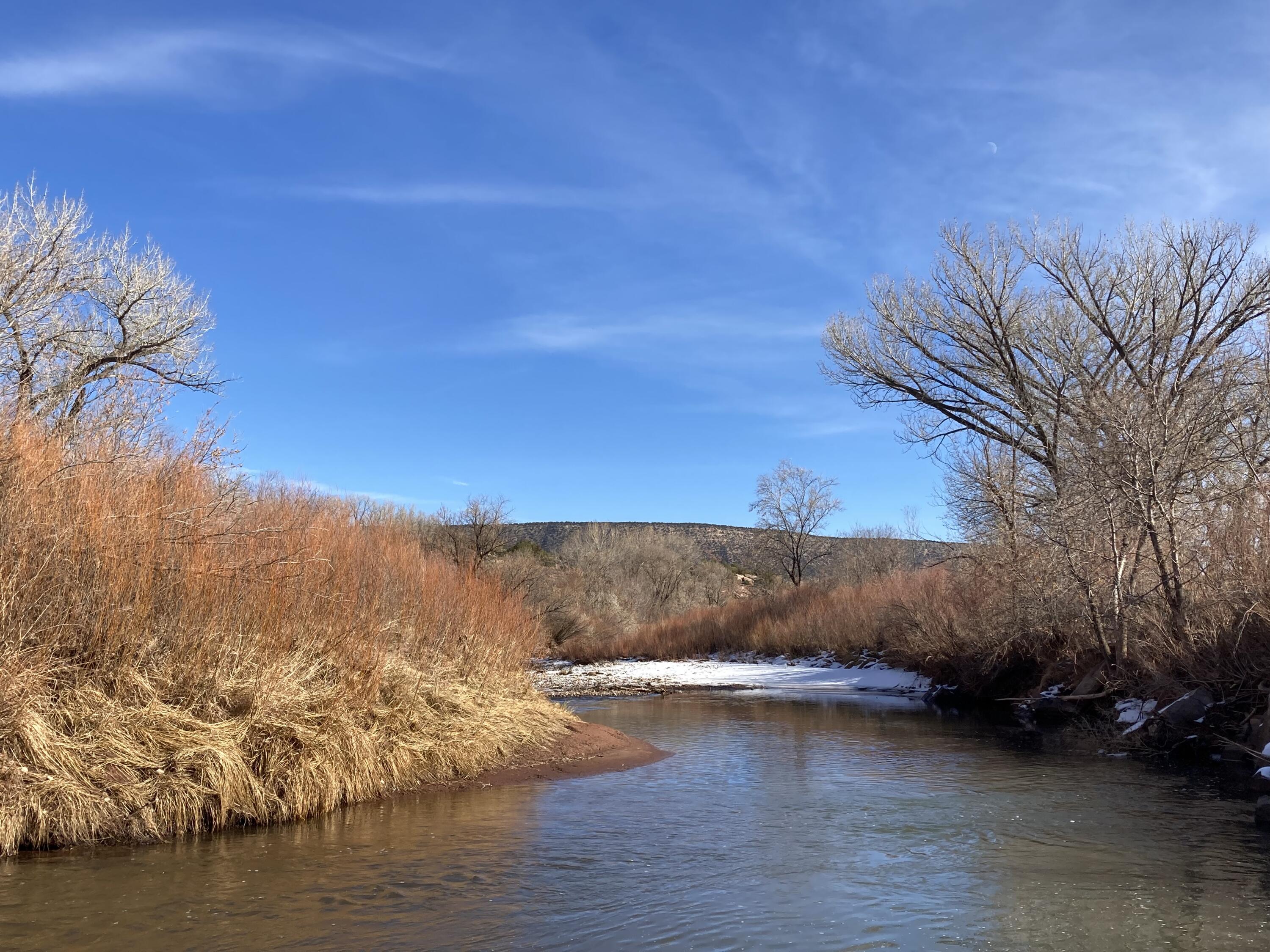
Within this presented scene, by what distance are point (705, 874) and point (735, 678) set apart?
28.0 meters

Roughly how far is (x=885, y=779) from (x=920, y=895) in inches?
231

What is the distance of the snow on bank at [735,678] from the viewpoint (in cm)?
3081

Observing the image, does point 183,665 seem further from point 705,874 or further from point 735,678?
point 735,678

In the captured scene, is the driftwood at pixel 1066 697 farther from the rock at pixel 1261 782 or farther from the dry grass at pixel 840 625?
the rock at pixel 1261 782

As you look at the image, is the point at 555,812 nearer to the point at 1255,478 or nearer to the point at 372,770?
the point at 372,770

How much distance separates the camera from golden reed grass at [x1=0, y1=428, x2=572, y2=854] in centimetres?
841

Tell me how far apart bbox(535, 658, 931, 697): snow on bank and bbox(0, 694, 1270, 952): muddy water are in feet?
54.7

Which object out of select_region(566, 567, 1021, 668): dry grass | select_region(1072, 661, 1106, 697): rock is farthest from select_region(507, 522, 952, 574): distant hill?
select_region(1072, 661, 1106, 697): rock

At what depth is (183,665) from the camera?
9.57m

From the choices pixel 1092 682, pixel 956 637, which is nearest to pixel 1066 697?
pixel 1092 682

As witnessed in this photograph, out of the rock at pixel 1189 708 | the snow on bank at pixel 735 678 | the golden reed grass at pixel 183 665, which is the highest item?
the golden reed grass at pixel 183 665

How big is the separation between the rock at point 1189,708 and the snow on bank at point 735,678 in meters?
13.8

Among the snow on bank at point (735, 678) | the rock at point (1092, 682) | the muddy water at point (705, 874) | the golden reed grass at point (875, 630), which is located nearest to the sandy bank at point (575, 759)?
the muddy water at point (705, 874)

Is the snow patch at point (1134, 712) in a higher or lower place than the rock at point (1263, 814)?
higher
